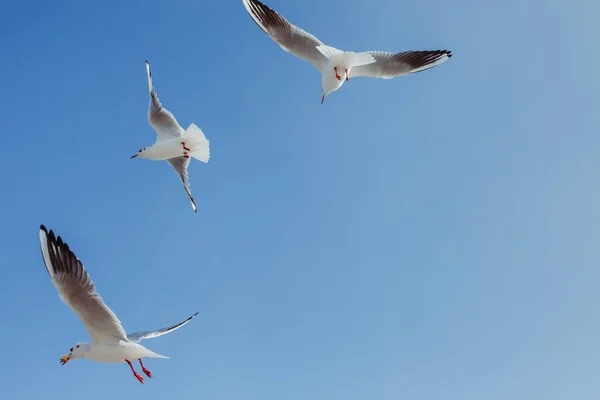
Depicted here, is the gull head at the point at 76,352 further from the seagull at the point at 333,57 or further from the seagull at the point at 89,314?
the seagull at the point at 333,57

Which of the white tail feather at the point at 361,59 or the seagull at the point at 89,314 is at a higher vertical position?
the white tail feather at the point at 361,59

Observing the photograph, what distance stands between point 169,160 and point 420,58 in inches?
150

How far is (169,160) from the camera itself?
10.3 meters

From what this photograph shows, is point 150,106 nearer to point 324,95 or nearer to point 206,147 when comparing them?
point 206,147

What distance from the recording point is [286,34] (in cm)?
911

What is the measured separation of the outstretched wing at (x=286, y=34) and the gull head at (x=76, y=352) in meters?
4.38

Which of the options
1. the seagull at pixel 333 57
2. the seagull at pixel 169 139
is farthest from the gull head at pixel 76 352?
the seagull at pixel 333 57

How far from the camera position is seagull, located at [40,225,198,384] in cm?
658

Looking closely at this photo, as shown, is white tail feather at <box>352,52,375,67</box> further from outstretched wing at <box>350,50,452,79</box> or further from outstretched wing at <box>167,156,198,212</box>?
outstretched wing at <box>167,156,198,212</box>

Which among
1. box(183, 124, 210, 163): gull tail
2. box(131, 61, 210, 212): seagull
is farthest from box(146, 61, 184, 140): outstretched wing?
box(183, 124, 210, 163): gull tail

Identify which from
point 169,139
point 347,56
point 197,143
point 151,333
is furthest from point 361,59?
point 151,333

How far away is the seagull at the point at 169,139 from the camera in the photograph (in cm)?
930

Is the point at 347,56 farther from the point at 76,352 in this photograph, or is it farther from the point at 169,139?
the point at 76,352

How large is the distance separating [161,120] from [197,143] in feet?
2.34
